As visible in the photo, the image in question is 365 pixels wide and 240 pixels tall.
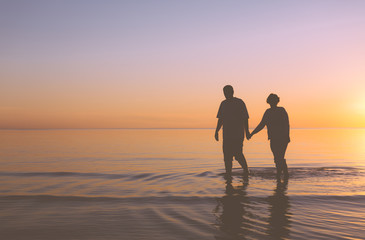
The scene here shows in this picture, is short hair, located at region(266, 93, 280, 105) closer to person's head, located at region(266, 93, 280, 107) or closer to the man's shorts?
person's head, located at region(266, 93, 280, 107)

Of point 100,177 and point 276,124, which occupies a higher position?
point 276,124

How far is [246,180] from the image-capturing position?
8969 mm

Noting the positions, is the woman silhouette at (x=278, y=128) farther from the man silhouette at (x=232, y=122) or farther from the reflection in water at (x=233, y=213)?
the reflection in water at (x=233, y=213)

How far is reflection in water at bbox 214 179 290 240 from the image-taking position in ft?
13.5

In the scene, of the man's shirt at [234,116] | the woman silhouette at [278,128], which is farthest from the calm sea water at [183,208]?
the man's shirt at [234,116]

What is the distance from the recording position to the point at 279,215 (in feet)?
16.6

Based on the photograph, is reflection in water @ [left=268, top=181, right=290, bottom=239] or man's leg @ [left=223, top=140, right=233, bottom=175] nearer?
reflection in water @ [left=268, top=181, right=290, bottom=239]

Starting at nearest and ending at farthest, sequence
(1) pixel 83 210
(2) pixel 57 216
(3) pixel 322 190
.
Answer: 1. (2) pixel 57 216
2. (1) pixel 83 210
3. (3) pixel 322 190

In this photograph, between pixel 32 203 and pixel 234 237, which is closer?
pixel 234 237

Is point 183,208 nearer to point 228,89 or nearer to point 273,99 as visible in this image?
point 228,89

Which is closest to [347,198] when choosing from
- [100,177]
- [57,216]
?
[57,216]

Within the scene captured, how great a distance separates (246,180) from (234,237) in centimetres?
515

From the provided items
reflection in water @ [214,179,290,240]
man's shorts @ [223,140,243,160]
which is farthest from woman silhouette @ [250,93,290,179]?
reflection in water @ [214,179,290,240]

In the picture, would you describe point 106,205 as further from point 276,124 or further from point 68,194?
point 276,124
